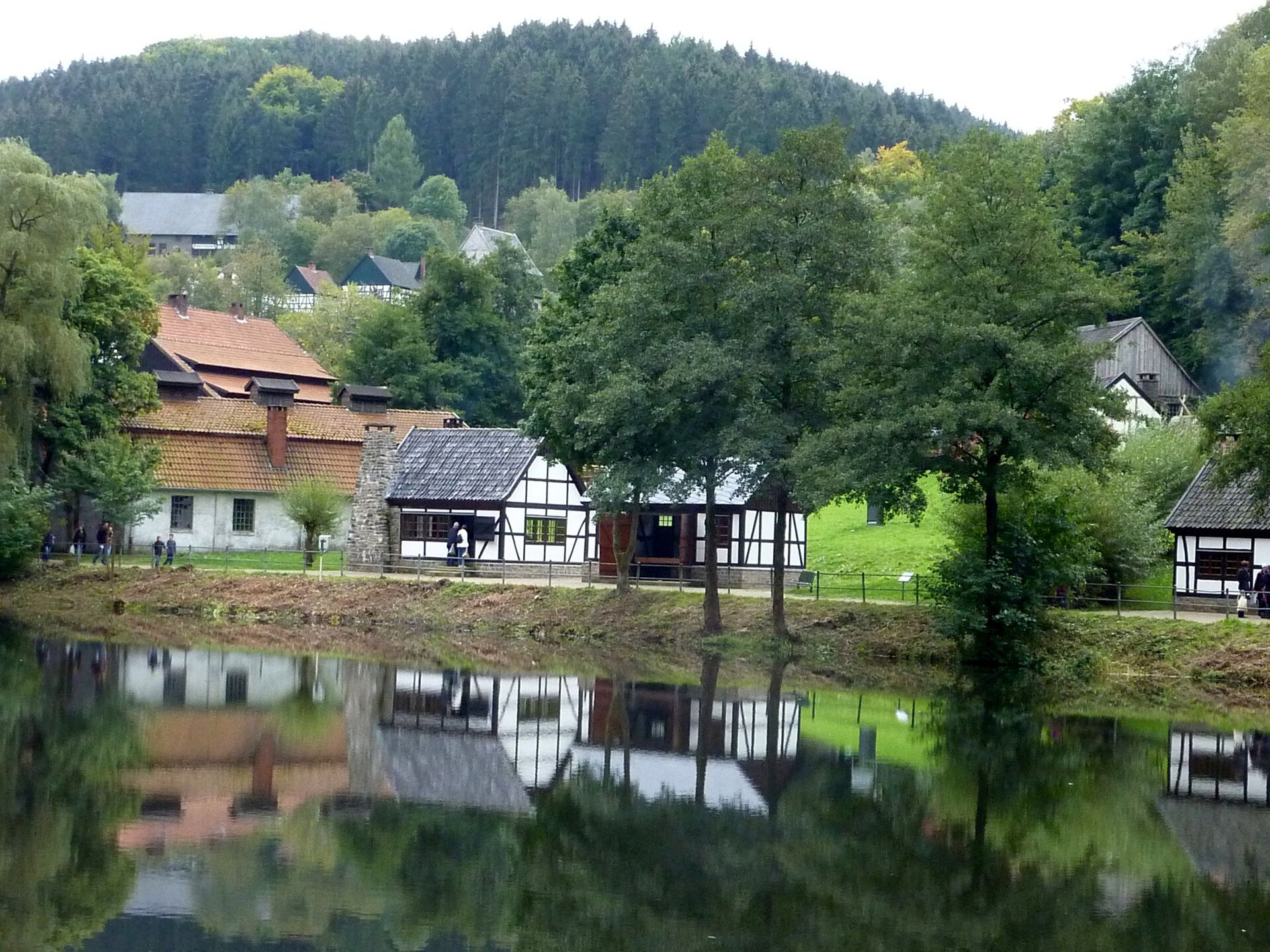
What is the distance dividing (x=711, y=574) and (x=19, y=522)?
65.6ft

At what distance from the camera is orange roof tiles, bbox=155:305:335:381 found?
2837 inches

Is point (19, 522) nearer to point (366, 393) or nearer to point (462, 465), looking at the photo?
point (462, 465)

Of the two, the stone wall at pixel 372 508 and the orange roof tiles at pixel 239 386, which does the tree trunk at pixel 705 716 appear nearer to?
the stone wall at pixel 372 508

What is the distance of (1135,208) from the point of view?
217 feet

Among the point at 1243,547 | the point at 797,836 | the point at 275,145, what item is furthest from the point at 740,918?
the point at 275,145

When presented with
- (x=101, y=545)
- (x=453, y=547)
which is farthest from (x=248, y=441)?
(x=453, y=547)

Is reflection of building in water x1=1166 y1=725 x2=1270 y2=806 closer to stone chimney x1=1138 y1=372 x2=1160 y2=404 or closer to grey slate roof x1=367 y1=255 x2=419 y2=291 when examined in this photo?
stone chimney x1=1138 y1=372 x2=1160 y2=404

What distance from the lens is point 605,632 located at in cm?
4091

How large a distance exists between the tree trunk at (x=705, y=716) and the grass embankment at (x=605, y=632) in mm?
396

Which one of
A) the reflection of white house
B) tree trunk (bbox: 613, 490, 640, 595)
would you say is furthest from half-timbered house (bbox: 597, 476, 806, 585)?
the reflection of white house

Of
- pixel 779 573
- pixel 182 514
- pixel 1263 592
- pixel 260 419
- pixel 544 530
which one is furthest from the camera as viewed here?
pixel 260 419

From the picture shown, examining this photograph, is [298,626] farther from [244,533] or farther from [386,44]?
[386,44]

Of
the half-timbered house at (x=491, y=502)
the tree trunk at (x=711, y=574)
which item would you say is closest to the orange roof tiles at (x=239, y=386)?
the half-timbered house at (x=491, y=502)

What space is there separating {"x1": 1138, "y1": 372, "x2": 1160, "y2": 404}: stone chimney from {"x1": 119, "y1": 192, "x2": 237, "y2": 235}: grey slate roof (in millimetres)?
106419
